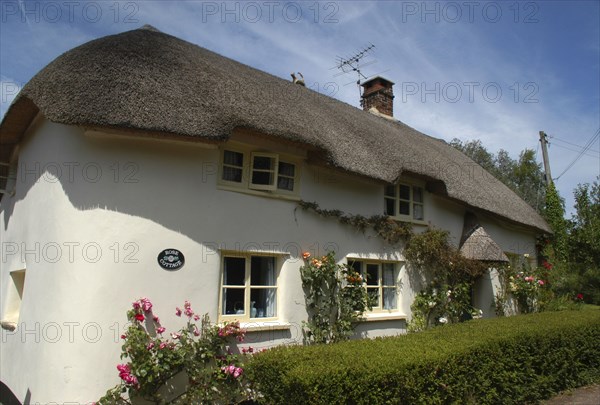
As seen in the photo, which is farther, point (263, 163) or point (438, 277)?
point (438, 277)

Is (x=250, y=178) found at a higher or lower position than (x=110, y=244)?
higher

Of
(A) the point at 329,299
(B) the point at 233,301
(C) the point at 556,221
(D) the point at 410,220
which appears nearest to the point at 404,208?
(D) the point at 410,220

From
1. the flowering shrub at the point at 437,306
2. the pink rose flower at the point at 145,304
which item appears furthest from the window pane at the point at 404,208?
the pink rose flower at the point at 145,304

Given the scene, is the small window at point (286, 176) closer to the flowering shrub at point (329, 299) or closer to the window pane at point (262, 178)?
the window pane at point (262, 178)

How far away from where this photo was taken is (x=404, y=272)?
978 centimetres

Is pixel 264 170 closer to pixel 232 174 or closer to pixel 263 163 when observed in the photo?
pixel 263 163

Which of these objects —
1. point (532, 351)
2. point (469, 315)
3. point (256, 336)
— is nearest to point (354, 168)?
point (256, 336)

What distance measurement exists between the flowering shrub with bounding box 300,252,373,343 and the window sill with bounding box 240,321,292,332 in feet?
1.60

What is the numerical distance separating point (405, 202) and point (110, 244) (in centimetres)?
654

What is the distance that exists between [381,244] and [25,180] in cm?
696

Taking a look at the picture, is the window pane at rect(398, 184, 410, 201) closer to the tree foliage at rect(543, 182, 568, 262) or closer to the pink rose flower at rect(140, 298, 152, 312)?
the pink rose flower at rect(140, 298, 152, 312)

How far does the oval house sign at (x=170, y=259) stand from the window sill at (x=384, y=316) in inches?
151

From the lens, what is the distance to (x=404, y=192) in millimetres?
10445

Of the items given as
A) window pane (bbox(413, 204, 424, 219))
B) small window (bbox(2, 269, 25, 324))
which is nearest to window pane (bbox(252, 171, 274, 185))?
window pane (bbox(413, 204, 424, 219))
